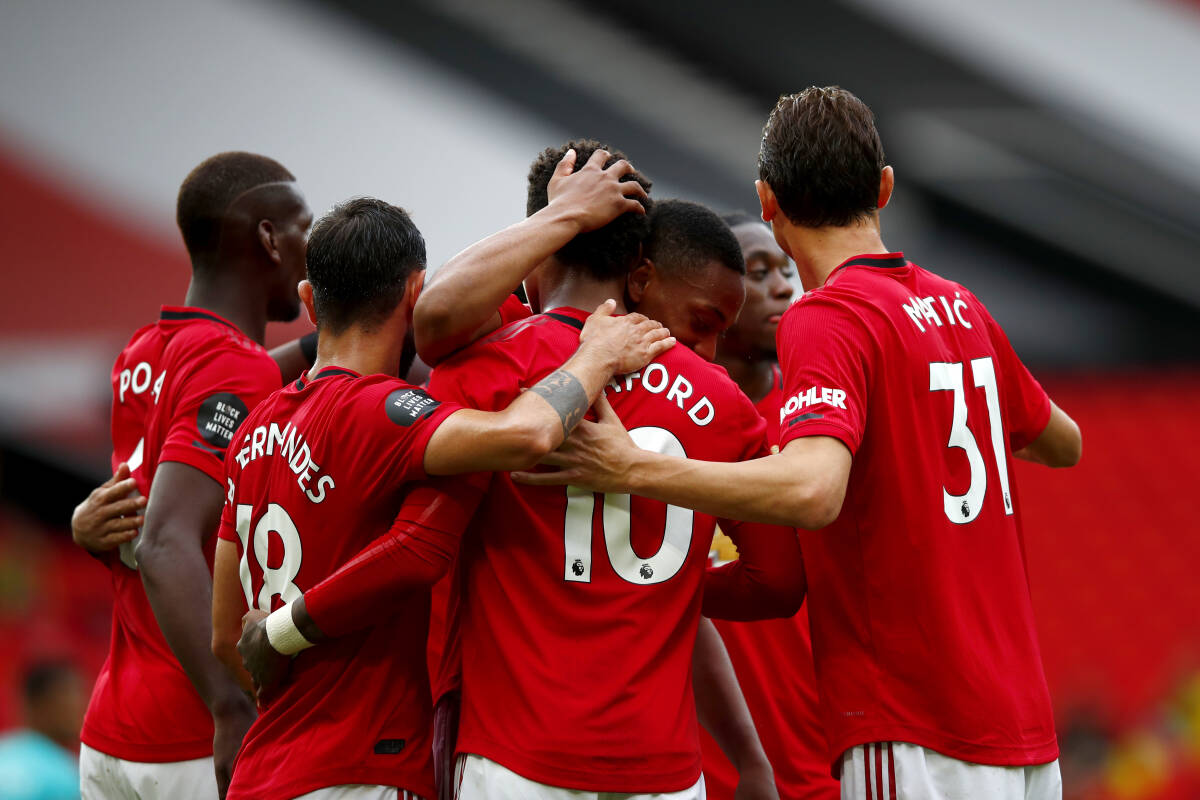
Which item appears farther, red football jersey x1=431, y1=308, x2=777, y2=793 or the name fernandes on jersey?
the name fernandes on jersey

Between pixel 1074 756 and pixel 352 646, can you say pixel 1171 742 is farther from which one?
pixel 352 646

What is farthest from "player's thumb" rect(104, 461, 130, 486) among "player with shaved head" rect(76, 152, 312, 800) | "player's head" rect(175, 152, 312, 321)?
"player's head" rect(175, 152, 312, 321)

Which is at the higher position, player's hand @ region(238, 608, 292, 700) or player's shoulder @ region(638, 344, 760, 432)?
player's shoulder @ region(638, 344, 760, 432)

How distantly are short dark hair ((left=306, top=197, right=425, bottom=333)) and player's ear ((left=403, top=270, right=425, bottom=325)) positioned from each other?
0.04 ft

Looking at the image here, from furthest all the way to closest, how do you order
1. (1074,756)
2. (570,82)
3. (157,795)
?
(570,82), (1074,756), (157,795)

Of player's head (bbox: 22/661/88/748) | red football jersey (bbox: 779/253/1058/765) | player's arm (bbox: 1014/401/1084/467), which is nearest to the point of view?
red football jersey (bbox: 779/253/1058/765)

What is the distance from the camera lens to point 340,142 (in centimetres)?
1753

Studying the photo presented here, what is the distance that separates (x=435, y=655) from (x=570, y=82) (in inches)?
644

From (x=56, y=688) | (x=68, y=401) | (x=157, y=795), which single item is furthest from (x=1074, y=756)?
(x=68, y=401)

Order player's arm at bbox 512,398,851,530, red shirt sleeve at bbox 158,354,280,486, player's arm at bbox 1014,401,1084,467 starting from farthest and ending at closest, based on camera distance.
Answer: red shirt sleeve at bbox 158,354,280,486
player's arm at bbox 1014,401,1084,467
player's arm at bbox 512,398,851,530

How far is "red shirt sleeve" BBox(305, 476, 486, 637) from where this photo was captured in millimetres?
2578

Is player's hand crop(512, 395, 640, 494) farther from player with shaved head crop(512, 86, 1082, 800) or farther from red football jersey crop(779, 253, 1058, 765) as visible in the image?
red football jersey crop(779, 253, 1058, 765)

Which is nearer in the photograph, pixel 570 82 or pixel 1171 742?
pixel 1171 742

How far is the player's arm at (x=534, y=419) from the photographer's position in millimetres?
2496
